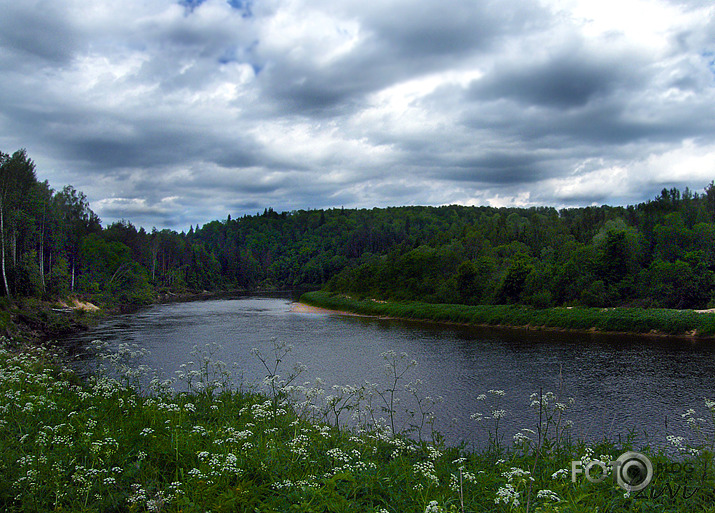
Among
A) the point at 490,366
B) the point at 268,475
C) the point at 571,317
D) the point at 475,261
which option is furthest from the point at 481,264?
the point at 268,475

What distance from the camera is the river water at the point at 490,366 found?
14621 mm

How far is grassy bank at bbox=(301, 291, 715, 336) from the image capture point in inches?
1324

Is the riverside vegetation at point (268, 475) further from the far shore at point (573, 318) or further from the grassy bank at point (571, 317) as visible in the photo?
the grassy bank at point (571, 317)

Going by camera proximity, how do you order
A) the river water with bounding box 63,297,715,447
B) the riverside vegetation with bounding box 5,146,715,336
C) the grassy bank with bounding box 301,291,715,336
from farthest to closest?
the riverside vegetation with bounding box 5,146,715,336, the grassy bank with bounding box 301,291,715,336, the river water with bounding box 63,297,715,447

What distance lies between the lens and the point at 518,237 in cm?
7975

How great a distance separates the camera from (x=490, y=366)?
24109 millimetres

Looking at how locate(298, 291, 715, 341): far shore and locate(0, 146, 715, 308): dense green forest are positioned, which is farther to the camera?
locate(0, 146, 715, 308): dense green forest

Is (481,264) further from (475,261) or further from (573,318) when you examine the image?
(573,318)

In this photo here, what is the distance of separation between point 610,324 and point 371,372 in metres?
24.8

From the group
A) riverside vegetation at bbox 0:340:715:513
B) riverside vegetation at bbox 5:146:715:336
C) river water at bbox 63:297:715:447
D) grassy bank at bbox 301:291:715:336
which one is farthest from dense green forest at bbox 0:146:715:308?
riverside vegetation at bbox 0:340:715:513

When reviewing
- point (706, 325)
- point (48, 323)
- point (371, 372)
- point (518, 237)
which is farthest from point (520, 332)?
point (518, 237)

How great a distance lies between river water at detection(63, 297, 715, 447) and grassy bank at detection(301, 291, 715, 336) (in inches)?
91.7

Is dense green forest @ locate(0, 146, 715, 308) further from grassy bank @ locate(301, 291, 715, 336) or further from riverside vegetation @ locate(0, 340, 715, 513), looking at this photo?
riverside vegetation @ locate(0, 340, 715, 513)

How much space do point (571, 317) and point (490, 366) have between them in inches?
762
